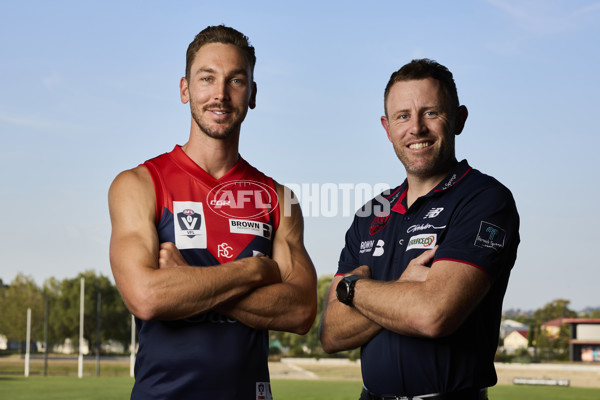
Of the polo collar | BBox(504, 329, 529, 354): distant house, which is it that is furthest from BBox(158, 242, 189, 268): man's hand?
BBox(504, 329, 529, 354): distant house

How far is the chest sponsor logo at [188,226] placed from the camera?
169 inches

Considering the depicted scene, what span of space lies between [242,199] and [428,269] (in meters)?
1.29

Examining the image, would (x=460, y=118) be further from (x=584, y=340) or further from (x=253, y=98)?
(x=584, y=340)

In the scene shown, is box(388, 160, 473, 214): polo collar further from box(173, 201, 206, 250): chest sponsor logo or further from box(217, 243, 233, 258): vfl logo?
box(173, 201, 206, 250): chest sponsor logo

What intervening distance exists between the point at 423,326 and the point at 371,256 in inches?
29.9

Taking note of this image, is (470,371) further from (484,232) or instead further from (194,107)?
(194,107)

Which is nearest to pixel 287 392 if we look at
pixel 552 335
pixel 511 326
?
pixel 552 335

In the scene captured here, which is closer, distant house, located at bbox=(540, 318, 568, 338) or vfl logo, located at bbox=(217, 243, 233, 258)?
vfl logo, located at bbox=(217, 243, 233, 258)

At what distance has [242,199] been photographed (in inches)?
179

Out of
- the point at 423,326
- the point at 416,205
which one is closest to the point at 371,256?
the point at 416,205

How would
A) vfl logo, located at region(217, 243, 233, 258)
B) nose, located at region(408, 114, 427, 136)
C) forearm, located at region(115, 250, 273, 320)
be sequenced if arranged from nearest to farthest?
Answer: forearm, located at region(115, 250, 273, 320) → nose, located at region(408, 114, 427, 136) → vfl logo, located at region(217, 243, 233, 258)

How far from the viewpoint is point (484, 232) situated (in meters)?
3.89

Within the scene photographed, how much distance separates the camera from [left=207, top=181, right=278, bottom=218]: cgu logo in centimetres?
445

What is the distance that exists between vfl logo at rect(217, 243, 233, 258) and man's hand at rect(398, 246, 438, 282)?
3.44ft
